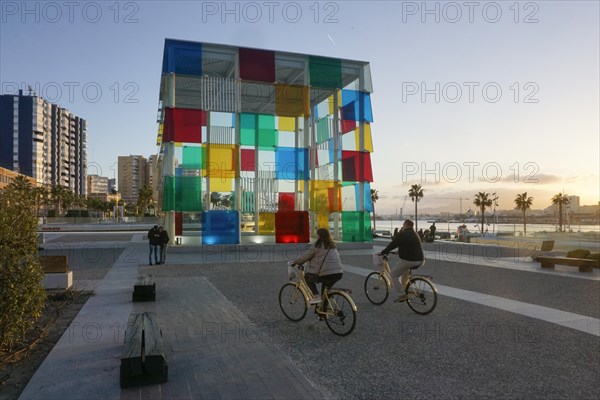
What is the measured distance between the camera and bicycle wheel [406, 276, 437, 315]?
363 inches

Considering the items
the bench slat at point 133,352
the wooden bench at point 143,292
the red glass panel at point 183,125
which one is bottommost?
the wooden bench at point 143,292

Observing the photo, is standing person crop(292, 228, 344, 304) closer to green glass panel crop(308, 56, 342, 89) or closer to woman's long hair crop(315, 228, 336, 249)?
woman's long hair crop(315, 228, 336, 249)

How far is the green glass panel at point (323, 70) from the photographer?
28797mm

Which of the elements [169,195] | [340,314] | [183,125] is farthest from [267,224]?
[340,314]

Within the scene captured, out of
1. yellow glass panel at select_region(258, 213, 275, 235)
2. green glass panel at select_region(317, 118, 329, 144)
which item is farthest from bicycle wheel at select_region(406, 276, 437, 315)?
green glass panel at select_region(317, 118, 329, 144)

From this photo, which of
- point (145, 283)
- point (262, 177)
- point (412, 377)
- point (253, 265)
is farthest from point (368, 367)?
point (262, 177)

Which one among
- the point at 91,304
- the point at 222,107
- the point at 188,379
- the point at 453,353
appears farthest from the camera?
the point at 222,107

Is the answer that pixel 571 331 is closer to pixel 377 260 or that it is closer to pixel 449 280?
pixel 377 260

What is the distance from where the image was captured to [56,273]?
37.7 feet

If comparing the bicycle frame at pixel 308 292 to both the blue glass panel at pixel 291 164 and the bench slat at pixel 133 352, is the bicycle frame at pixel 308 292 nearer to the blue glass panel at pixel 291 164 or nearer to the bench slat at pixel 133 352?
the bench slat at pixel 133 352

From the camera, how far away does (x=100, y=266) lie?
1784cm

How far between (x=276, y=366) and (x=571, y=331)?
17.6ft

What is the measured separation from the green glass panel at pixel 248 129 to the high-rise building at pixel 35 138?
137 metres

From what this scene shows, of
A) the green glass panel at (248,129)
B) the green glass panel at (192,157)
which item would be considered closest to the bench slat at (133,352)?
the green glass panel at (192,157)
